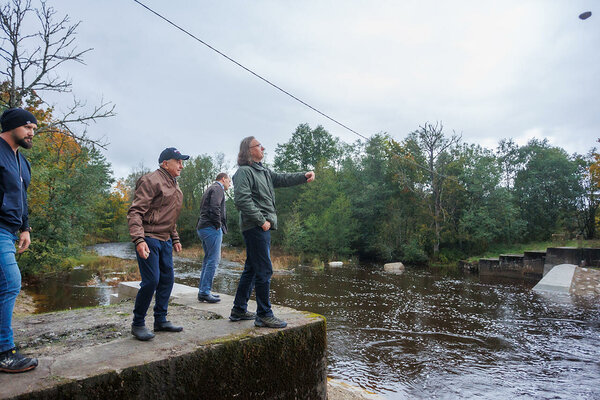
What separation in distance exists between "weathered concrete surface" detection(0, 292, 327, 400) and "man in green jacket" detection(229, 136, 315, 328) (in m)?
0.20

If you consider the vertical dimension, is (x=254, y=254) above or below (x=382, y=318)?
above

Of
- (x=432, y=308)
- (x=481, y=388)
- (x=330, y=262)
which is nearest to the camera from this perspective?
(x=481, y=388)

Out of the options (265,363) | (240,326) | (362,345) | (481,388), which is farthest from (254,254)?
(362,345)

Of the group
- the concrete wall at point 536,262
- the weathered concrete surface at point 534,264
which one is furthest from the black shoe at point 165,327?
the weathered concrete surface at point 534,264

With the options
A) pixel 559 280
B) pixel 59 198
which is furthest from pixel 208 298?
pixel 559 280

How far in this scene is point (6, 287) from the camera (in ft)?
7.94

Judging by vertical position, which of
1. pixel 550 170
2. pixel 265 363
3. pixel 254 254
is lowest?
pixel 265 363

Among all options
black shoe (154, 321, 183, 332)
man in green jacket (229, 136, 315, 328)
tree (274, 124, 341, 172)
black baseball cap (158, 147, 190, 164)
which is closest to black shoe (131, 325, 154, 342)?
black shoe (154, 321, 183, 332)

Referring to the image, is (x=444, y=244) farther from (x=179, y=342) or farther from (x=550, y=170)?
(x=179, y=342)

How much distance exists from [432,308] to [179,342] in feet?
30.4

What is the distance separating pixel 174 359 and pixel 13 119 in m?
2.09

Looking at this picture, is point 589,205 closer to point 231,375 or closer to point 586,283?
point 586,283

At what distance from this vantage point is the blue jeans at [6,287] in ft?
7.80

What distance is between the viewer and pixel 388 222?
2964 cm
